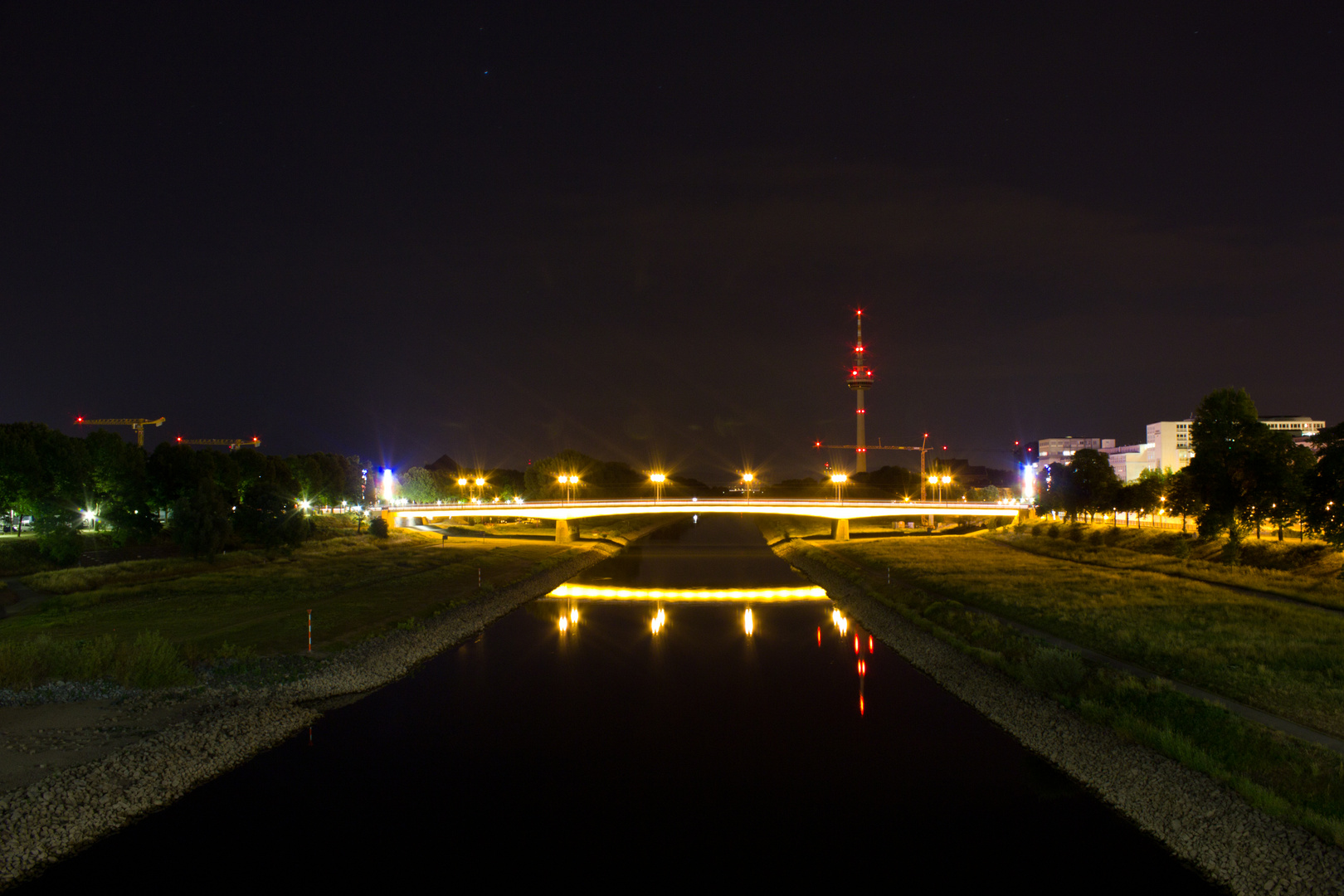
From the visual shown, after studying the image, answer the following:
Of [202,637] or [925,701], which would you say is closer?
[925,701]

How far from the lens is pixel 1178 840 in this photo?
17547mm

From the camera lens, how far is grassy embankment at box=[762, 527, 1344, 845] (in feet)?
60.3

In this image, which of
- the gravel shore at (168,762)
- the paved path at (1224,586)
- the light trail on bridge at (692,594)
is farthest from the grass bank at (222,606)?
the paved path at (1224,586)

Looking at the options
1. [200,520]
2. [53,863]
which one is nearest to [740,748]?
[53,863]

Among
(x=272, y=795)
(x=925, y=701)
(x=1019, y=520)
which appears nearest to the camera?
(x=272, y=795)

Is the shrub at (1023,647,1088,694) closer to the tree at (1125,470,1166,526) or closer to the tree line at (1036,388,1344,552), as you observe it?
the tree line at (1036,388,1344,552)

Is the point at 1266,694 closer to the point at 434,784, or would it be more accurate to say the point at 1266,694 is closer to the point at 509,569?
the point at 434,784

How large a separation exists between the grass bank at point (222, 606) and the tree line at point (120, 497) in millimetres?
2770

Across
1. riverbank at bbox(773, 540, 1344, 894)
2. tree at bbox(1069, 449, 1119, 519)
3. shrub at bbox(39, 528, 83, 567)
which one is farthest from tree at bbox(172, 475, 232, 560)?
tree at bbox(1069, 449, 1119, 519)

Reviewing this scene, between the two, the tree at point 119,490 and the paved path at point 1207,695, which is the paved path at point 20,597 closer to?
the tree at point 119,490

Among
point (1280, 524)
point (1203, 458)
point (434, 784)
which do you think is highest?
point (1203, 458)

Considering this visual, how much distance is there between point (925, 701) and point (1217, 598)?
2139 centimetres

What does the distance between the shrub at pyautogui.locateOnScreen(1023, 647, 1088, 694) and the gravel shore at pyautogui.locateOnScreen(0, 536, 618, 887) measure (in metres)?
25.2

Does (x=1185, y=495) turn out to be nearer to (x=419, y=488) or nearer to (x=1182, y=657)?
(x=1182, y=657)
